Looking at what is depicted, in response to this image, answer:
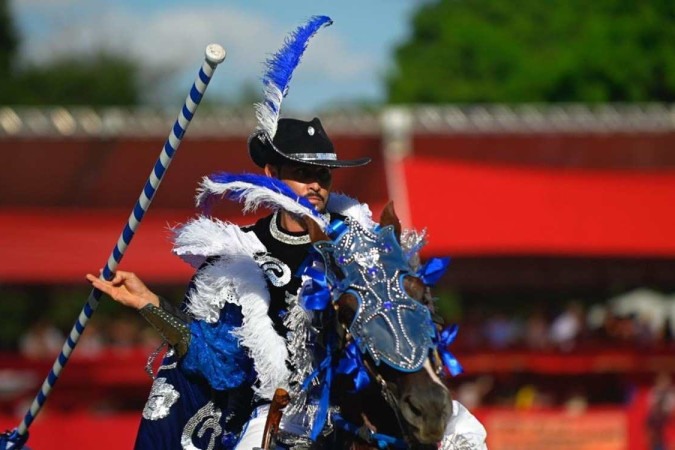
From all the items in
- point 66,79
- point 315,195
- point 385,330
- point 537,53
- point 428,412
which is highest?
point 66,79

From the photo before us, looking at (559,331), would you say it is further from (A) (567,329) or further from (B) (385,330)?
(B) (385,330)

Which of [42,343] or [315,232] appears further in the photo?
[42,343]

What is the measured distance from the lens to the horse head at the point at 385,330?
470 cm

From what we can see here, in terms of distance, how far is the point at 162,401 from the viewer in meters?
6.11

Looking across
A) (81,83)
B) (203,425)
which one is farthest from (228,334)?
(81,83)

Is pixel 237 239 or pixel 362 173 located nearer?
pixel 237 239

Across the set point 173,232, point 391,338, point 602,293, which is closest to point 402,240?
point 391,338

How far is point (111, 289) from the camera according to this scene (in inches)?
226

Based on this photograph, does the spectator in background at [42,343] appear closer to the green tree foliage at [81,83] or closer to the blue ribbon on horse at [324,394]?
the blue ribbon on horse at [324,394]

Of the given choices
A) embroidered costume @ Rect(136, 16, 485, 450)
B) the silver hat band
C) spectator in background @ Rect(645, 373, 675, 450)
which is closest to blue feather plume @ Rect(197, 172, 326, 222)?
embroidered costume @ Rect(136, 16, 485, 450)

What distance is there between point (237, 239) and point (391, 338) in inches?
49.0

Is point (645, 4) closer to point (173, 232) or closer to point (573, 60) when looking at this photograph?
point (573, 60)

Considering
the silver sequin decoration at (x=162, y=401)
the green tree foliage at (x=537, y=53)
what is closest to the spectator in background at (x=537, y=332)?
the silver sequin decoration at (x=162, y=401)

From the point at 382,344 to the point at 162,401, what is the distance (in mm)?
1642
